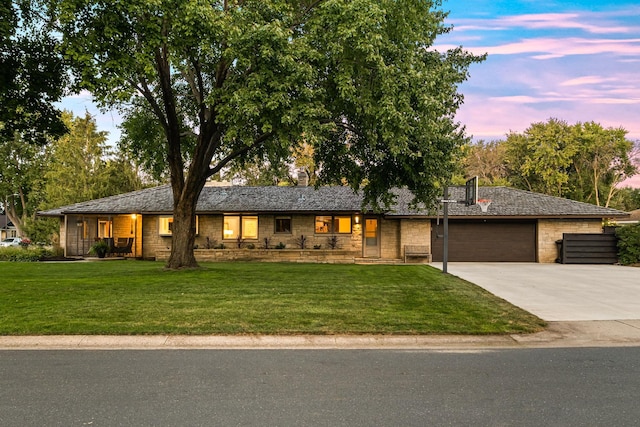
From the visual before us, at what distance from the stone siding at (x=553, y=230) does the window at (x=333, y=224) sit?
34.9 ft

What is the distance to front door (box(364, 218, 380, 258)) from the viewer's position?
25.1m

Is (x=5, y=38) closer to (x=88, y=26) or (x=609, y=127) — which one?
(x=88, y=26)

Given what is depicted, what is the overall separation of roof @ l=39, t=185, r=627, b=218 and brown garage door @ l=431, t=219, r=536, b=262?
881 millimetres

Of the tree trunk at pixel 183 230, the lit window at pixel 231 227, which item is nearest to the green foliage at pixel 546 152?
the lit window at pixel 231 227

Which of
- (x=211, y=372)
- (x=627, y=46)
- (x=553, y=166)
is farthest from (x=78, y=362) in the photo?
(x=553, y=166)

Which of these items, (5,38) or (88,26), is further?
(5,38)

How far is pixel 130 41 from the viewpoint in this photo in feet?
36.8

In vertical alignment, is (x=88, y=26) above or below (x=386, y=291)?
above

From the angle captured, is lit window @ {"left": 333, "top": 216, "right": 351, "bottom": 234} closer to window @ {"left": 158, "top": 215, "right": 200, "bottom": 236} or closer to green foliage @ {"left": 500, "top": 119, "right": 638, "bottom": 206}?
window @ {"left": 158, "top": 215, "right": 200, "bottom": 236}

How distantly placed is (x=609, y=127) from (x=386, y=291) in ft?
145

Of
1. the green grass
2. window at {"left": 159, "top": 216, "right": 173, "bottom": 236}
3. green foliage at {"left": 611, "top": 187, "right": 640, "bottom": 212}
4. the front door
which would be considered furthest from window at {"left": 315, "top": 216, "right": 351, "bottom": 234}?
green foliage at {"left": 611, "top": 187, "right": 640, "bottom": 212}

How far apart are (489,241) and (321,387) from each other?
22.0 meters

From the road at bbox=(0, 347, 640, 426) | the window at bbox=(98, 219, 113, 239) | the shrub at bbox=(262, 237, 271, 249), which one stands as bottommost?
the road at bbox=(0, 347, 640, 426)

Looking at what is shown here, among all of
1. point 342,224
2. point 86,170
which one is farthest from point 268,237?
point 86,170
